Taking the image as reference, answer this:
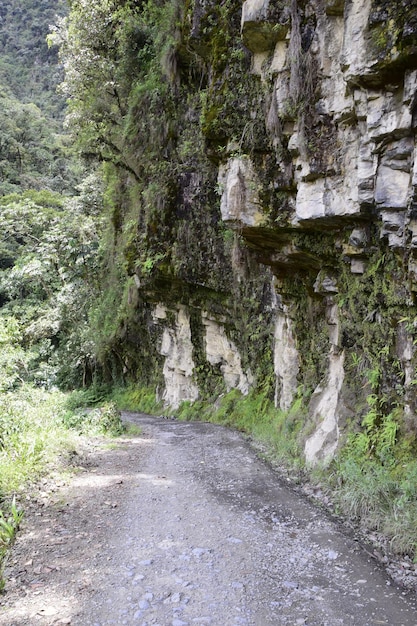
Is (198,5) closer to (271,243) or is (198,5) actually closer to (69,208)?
(271,243)

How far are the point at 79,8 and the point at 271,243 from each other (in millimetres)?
13614

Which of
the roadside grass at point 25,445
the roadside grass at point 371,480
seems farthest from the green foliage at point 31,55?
the roadside grass at point 371,480

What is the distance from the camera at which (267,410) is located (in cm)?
1191

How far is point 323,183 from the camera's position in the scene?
6980 millimetres

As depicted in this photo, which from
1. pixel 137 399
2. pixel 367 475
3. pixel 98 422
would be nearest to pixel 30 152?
pixel 137 399

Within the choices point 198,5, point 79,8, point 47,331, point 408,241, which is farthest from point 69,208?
point 408,241

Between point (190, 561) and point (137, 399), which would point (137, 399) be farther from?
point (190, 561)

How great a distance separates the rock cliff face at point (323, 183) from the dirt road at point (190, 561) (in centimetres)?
178

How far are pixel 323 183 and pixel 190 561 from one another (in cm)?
504

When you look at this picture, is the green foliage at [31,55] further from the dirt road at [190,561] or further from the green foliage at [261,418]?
the dirt road at [190,561]

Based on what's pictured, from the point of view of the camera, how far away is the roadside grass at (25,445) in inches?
229

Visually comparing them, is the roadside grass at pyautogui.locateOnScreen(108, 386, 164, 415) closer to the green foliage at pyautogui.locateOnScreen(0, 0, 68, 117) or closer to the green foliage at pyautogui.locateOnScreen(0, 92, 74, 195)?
the green foliage at pyautogui.locateOnScreen(0, 92, 74, 195)

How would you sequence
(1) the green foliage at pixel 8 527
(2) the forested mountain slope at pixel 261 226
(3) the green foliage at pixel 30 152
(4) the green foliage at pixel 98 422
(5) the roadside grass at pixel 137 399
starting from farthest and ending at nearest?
1. (3) the green foliage at pixel 30 152
2. (5) the roadside grass at pixel 137 399
3. (4) the green foliage at pixel 98 422
4. (2) the forested mountain slope at pixel 261 226
5. (1) the green foliage at pixel 8 527

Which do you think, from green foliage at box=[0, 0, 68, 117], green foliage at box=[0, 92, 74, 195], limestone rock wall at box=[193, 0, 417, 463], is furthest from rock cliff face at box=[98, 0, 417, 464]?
green foliage at box=[0, 0, 68, 117]
